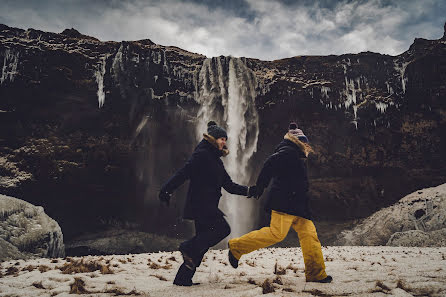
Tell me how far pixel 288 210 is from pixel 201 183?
1.10 m

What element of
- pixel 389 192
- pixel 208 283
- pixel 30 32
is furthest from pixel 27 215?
pixel 389 192

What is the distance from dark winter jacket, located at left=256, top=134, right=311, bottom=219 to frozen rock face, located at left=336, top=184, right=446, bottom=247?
26.8ft

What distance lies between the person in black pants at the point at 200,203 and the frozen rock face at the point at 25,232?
6.25m

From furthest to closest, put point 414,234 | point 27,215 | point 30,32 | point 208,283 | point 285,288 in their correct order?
point 30,32
point 414,234
point 27,215
point 208,283
point 285,288

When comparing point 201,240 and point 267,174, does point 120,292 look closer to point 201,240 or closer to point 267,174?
point 201,240

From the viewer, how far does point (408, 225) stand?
1215cm

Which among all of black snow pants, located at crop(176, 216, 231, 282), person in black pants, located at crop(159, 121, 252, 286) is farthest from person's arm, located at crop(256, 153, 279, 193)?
black snow pants, located at crop(176, 216, 231, 282)

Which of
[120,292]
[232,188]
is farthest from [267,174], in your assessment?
[120,292]

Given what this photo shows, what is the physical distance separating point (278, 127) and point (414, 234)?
889cm

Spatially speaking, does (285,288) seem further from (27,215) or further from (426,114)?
(426,114)

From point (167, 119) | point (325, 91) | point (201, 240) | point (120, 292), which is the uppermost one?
point (325, 91)

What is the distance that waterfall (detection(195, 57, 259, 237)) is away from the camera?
48.8 ft

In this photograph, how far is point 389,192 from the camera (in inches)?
645

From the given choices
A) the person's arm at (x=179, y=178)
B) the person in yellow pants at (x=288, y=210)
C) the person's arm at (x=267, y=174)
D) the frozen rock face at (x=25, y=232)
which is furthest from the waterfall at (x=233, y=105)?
the person's arm at (x=179, y=178)
